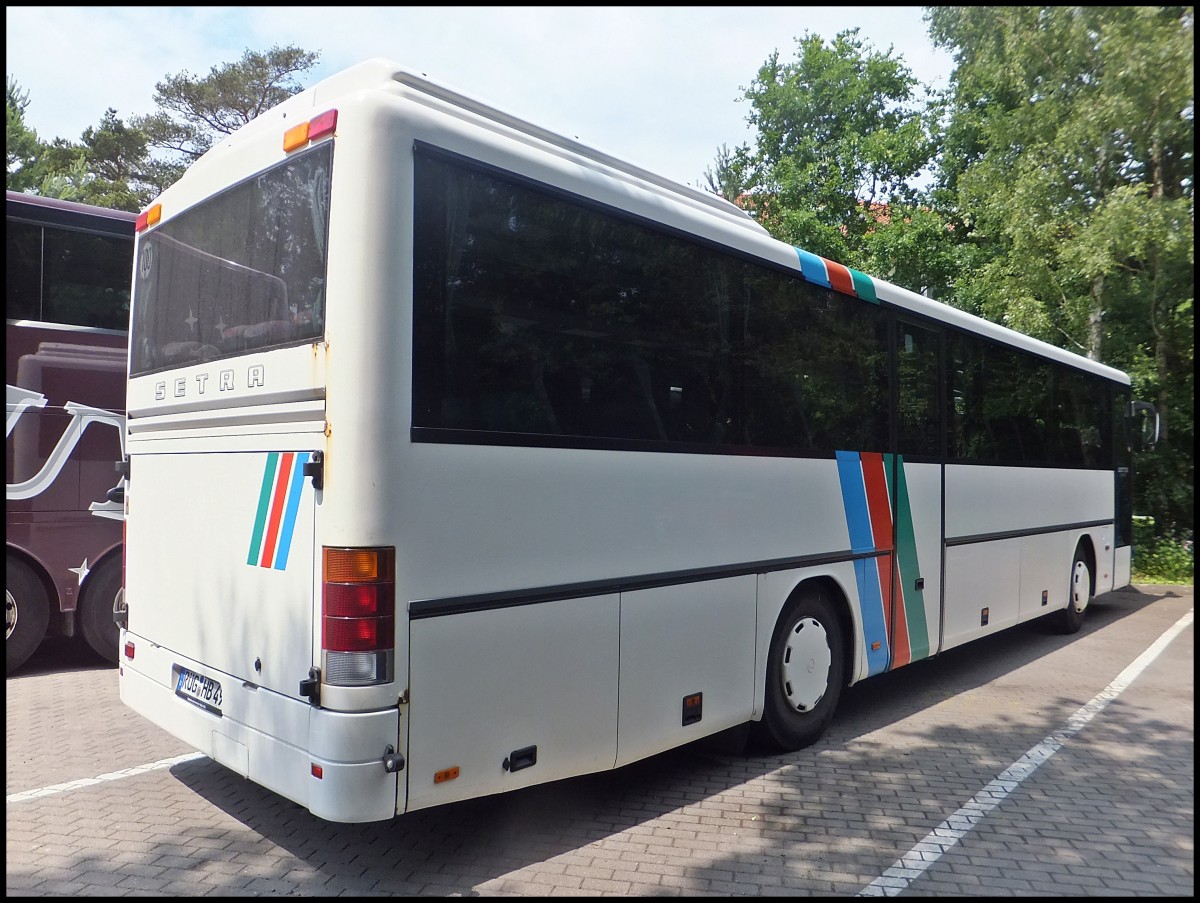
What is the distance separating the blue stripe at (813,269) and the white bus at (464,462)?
0.04 m

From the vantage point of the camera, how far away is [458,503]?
3.80 metres

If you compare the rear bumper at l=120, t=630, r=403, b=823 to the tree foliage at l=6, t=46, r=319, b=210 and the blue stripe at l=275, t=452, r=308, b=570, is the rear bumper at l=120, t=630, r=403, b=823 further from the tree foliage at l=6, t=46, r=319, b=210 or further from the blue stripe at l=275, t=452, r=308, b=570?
the tree foliage at l=6, t=46, r=319, b=210

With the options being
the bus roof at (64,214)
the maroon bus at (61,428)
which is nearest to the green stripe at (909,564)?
the maroon bus at (61,428)

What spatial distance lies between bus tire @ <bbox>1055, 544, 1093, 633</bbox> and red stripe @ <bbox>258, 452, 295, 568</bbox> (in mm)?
9276

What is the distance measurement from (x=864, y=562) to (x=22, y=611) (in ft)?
21.7

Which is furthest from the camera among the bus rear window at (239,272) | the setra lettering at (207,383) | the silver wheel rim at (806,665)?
the silver wheel rim at (806,665)

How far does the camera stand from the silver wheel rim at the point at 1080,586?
10.6 metres

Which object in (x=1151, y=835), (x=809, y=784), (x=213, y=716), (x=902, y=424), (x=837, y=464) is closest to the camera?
(x=213, y=716)

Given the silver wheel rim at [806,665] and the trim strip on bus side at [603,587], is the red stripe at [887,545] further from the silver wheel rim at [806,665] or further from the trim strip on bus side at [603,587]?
the silver wheel rim at [806,665]

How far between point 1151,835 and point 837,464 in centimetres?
270

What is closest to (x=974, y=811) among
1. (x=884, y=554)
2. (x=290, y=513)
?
(x=884, y=554)

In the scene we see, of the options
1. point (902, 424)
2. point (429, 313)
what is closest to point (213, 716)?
point (429, 313)

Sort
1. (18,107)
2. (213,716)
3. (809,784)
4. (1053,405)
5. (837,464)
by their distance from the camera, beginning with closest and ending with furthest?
(213,716)
(809,784)
(837,464)
(1053,405)
(18,107)

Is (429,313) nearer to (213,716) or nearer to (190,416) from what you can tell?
(190,416)
